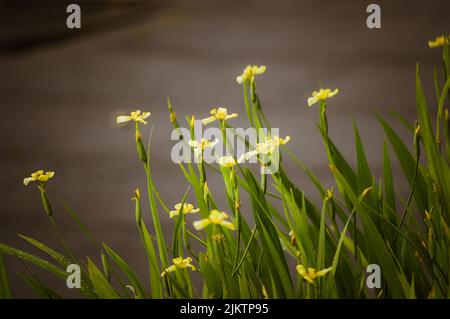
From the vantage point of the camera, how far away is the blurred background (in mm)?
1278

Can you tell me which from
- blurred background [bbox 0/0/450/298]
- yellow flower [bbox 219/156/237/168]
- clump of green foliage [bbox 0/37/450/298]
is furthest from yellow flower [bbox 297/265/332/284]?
blurred background [bbox 0/0/450/298]

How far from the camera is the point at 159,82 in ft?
4.41

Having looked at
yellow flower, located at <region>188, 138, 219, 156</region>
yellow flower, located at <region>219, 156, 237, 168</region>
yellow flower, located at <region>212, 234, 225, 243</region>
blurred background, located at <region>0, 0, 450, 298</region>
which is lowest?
yellow flower, located at <region>212, 234, 225, 243</region>

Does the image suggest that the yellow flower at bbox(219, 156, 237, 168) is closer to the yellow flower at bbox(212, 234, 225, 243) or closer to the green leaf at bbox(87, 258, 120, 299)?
the yellow flower at bbox(212, 234, 225, 243)

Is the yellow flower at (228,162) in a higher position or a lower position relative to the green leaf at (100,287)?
higher

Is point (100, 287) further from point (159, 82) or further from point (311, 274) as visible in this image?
point (159, 82)

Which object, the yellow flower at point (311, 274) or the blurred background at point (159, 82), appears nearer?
the yellow flower at point (311, 274)

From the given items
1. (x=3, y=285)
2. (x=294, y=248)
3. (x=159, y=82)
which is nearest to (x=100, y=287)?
(x=3, y=285)

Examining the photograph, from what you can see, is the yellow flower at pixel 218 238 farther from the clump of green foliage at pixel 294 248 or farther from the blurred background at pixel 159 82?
the blurred background at pixel 159 82

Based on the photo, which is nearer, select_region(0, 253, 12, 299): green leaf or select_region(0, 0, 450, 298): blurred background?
select_region(0, 253, 12, 299): green leaf

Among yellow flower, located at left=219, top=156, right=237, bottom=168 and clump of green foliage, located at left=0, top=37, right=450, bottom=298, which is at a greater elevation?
yellow flower, located at left=219, top=156, right=237, bottom=168

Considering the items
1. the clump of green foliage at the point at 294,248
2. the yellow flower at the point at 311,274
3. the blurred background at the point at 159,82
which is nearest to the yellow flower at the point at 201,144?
the clump of green foliage at the point at 294,248

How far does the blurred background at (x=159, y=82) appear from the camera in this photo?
1.28 meters
